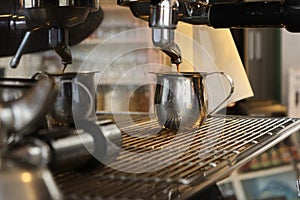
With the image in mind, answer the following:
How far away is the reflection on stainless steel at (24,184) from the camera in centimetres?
32

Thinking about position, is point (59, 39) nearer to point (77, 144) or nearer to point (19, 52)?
point (19, 52)

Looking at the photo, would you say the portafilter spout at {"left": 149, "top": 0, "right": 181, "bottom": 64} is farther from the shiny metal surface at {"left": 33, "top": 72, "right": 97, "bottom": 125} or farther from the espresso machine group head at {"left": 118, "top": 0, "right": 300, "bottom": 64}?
the shiny metal surface at {"left": 33, "top": 72, "right": 97, "bottom": 125}

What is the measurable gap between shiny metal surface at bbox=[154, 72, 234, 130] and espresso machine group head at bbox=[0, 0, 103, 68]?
14 cm

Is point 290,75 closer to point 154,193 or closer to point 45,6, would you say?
point 45,6

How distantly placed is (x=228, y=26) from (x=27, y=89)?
462 millimetres

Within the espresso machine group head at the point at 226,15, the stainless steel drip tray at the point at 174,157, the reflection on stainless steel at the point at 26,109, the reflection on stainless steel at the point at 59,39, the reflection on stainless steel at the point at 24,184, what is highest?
the espresso machine group head at the point at 226,15

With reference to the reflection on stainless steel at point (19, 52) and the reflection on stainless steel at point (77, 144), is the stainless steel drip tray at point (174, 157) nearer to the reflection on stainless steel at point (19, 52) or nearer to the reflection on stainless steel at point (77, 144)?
the reflection on stainless steel at point (77, 144)

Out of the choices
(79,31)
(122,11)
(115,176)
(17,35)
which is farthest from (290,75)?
(115,176)

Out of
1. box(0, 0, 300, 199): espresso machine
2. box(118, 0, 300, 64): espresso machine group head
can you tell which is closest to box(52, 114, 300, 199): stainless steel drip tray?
box(0, 0, 300, 199): espresso machine

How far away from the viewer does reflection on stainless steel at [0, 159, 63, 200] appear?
1.05ft

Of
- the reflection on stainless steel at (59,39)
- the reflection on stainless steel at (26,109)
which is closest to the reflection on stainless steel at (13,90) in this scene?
the reflection on stainless steel at (26,109)

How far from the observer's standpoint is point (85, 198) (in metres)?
0.44

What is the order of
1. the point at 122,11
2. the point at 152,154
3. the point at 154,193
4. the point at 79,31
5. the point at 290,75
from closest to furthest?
the point at 154,193 < the point at 152,154 < the point at 79,31 < the point at 122,11 < the point at 290,75

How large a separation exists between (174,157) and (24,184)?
323 millimetres
